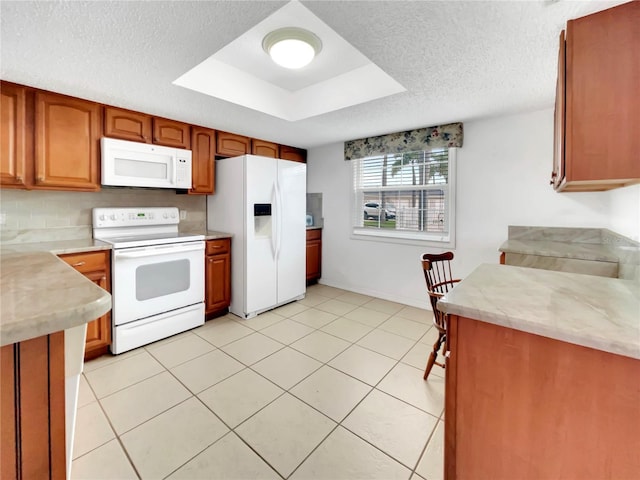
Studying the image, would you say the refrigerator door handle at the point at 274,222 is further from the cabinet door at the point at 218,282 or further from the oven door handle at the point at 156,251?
the oven door handle at the point at 156,251

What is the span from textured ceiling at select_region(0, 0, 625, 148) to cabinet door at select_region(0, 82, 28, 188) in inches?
4.9

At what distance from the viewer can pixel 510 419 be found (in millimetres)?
908

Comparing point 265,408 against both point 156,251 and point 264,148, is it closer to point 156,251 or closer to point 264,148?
point 156,251

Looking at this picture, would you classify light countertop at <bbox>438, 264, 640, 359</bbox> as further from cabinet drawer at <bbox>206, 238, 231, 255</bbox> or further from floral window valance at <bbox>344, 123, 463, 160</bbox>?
cabinet drawer at <bbox>206, 238, 231, 255</bbox>

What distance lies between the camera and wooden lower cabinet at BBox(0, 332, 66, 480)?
64 cm

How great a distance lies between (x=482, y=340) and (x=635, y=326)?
0.38m

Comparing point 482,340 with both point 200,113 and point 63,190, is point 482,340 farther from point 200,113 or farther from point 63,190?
point 63,190

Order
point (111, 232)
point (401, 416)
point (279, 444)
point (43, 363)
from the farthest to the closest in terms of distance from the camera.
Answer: point (111, 232) < point (401, 416) < point (279, 444) < point (43, 363)

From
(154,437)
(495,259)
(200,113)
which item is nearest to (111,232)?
(200,113)

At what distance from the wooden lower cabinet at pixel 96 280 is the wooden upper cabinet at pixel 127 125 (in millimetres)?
1063

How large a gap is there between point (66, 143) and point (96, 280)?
1.10 metres

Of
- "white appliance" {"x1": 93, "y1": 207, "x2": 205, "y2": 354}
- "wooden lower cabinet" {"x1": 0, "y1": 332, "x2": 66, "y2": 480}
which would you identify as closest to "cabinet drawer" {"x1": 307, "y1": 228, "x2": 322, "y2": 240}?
"white appliance" {"x1": 93, "y1": 207, "x2": 205, "y2": 354}

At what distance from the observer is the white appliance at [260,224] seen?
3115 millimetres

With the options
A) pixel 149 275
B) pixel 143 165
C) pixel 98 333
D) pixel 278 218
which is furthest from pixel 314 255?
pixel 98 333
